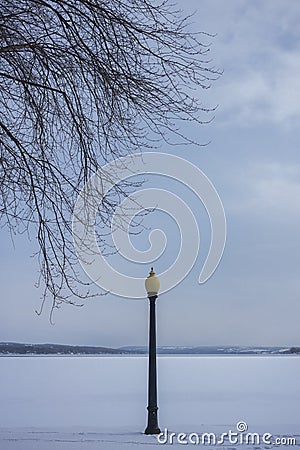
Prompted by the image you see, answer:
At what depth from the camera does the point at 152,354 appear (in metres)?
11.5

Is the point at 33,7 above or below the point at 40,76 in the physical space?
above

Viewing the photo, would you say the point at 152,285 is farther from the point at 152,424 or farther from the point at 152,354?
the point at 152,424

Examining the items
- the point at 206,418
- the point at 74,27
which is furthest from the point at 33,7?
the point at 206,418

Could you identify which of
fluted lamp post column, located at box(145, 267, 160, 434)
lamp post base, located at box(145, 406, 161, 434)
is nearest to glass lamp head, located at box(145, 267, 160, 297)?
fluted lamp post column, located at box(145, 267, 160, 434)

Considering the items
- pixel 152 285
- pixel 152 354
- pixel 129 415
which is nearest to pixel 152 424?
pixel 152 354

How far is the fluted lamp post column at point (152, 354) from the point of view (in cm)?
1131

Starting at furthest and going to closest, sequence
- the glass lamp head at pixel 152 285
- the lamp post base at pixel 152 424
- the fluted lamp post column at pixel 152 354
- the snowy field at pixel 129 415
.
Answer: the glass lamp head at pixel 152 285, the fluted lamp post column at pixel 152 354, the lamp post base at pixel 152 424, the snowy field at pixel 129 415

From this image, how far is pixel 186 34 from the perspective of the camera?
7773 millimetres

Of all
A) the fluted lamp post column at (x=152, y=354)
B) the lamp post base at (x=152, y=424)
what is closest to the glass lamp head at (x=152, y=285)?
the fluted lamp post column at (x=152, y=354)

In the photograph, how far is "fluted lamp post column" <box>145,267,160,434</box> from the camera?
11312 millimetres

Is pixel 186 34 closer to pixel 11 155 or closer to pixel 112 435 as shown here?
pixel 11 155

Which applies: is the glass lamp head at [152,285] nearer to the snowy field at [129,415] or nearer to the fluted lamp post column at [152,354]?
the fluted lamp post column at [152,354]

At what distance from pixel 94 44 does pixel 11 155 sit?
5.17 feet

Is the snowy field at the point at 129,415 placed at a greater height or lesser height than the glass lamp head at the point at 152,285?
lesser
